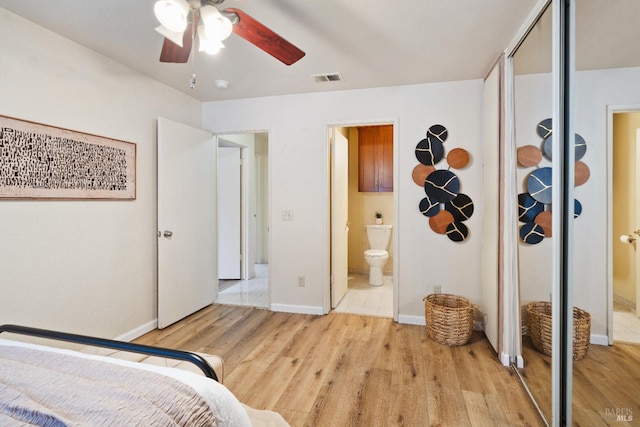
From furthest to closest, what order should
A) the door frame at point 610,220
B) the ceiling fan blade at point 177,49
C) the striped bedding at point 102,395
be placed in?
1. the ceiling fan blade at point 177,49
2. the door frame at point 610,220
3. the striped bedding at point 102,395

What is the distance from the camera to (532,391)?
194cm

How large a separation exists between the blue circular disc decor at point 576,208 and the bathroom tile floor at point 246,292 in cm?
308

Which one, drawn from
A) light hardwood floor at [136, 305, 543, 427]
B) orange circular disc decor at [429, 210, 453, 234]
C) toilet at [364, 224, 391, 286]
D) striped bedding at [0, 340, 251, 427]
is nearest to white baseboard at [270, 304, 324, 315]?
light hardwood floor at [136, 305, 543, 427]

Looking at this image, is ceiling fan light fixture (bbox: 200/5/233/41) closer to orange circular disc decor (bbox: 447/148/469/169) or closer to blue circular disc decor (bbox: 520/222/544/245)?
blue circular disc decor (bbox: 520/222/544/245)

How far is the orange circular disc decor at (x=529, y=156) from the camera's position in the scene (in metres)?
1.77

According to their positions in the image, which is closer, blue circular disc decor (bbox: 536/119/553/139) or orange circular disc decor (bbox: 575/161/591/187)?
orange circular disc decor (bbox: 575/161/591/187)

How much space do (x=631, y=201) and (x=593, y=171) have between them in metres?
0.26

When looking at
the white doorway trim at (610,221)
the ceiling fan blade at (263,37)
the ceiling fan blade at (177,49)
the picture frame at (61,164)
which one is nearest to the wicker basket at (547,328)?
the white doorway trim at (610,221)

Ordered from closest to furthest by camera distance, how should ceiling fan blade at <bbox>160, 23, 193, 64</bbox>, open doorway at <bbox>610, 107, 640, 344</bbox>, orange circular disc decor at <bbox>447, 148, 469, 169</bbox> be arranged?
open doorway at <bbox>610, 107, 640, 344</bbox>
ceiling fan blade at <bbox>160, 23, 193, 64</bbox>
orange circular disc decor at <bbox>447, 148, 469, 169</bbox>

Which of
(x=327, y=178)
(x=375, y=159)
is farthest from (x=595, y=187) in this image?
(x=375, y=159)

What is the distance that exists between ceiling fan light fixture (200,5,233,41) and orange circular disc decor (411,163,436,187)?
2191mm

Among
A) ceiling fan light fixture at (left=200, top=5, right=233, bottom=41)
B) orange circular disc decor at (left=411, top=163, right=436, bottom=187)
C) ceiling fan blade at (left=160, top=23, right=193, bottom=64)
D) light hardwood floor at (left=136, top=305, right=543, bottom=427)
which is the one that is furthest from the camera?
orange circular disc decor at (left=411, top=163, right=436, bottom=187)

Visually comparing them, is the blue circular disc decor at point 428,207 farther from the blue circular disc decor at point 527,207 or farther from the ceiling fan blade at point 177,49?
the ceiling fan blade at point 177,49

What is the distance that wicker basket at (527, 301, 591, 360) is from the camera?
134cm
